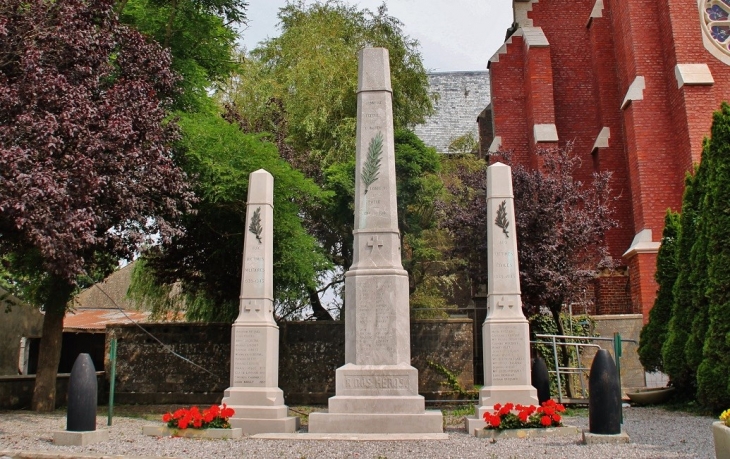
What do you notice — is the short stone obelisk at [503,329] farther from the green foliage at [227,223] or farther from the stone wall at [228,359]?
the stone wall at [228,359]

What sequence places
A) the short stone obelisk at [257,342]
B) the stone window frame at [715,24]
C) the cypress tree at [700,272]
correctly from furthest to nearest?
the stone window frame at [715,24]
the cypress tree at [700,272]
the short stone obelisk at [257,342]

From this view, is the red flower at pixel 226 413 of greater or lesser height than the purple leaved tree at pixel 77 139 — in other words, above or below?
below

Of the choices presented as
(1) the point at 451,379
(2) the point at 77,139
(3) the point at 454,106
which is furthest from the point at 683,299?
(3) the point at 454,106

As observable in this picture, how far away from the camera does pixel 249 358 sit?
36.9 ft

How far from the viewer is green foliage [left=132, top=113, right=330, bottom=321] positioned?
14836 mm

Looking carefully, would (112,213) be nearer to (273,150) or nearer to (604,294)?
(273,150)

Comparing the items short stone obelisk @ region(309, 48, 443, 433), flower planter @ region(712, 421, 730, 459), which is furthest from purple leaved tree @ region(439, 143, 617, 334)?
flower planter @ region(712, 421, 730, 459)

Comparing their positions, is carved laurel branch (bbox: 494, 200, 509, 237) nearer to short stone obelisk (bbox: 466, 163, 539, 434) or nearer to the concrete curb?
short stone obelisk (bbox: 466, 163, 539, 434)

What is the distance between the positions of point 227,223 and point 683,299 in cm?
1009

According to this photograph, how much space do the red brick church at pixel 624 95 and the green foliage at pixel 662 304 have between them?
6.66ft

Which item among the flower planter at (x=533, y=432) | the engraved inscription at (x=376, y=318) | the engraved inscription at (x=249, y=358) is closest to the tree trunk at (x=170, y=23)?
the engraved inscription at (x=249, y=358)

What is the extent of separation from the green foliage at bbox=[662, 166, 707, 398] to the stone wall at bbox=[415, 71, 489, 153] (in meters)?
18.2

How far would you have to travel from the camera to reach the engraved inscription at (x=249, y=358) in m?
11.1

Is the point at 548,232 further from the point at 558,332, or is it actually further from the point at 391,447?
the point at 391,447
